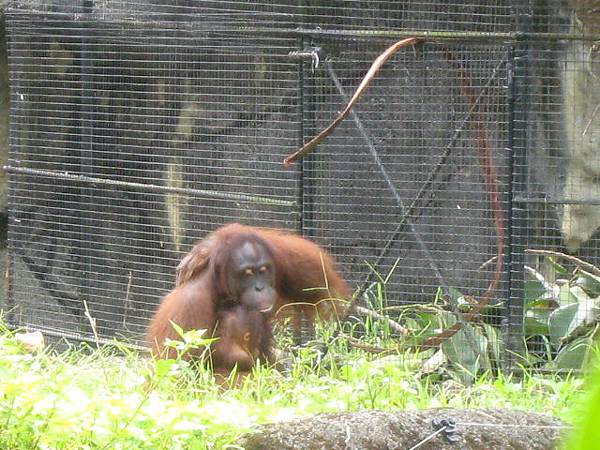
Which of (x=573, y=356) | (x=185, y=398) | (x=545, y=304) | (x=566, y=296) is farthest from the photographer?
(x=545, y=304)

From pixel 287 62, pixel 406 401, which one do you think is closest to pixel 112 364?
pixel 406 401

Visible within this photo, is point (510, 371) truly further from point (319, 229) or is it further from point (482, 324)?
point (319, 229)

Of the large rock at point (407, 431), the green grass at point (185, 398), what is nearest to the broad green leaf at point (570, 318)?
the green grass at point (185, 398)

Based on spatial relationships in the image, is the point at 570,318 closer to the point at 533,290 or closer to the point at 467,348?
the point at 533,290

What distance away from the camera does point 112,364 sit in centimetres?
441

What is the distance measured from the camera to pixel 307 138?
18.3 feet

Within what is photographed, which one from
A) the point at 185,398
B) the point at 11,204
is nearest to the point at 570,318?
the point at 185,398

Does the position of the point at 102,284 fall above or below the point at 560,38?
below

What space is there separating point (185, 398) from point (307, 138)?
8.11 feet

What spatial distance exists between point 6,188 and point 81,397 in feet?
16.4

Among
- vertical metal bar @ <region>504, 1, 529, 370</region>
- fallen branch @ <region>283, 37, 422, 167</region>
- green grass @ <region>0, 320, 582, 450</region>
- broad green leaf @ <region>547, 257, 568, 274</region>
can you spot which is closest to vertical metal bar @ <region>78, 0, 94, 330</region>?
green grass @ <region>0, 320, 582, 450</region>

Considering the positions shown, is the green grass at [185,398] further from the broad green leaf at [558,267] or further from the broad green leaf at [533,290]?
the broad green leaf at [558,267]

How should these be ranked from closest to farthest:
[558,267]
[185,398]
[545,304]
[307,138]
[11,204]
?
1. [185,398]
2. [545,304]
3. [307,138]
4. [558,267]
5. [11,204]

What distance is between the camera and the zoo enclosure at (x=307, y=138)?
18.1 ft
